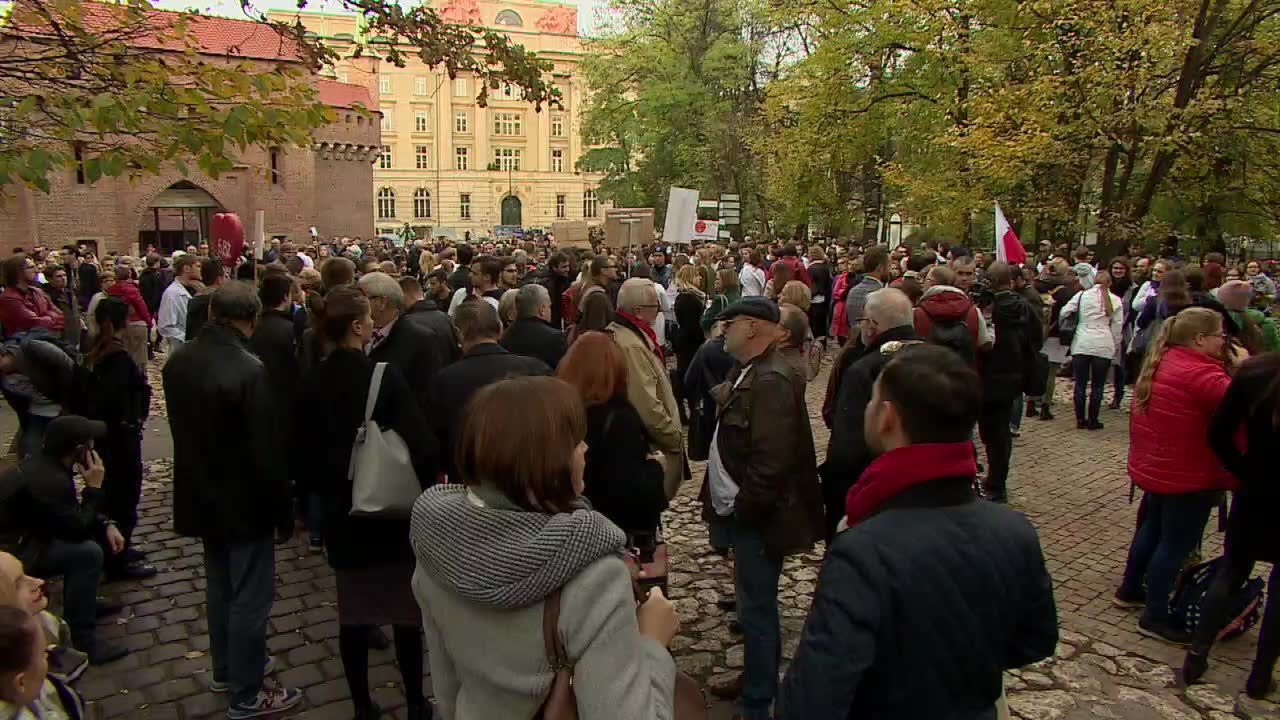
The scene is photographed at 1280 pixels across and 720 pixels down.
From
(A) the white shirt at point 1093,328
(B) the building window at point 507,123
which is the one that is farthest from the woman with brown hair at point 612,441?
(B) the building window at point 507,123

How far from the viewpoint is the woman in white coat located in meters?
9.61

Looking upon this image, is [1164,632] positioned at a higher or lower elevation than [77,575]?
lower

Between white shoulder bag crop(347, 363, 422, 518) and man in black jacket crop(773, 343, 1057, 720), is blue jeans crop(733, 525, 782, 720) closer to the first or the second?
white shoulder bag crop(347, 363, 422, 518)

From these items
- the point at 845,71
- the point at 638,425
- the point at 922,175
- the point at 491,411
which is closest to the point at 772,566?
the point at 638,425

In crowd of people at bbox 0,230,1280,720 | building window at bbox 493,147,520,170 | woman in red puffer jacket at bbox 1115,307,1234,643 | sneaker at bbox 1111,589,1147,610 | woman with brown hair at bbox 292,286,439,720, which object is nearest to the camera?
crowd of people at bbox 0,230,1280,720

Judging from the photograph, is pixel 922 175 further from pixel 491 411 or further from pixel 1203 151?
pixel 491 411

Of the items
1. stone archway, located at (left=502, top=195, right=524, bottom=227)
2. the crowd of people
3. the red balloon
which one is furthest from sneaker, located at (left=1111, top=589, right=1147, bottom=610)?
stone archway, located at (left=502, top=195, right=524, bottom=227)

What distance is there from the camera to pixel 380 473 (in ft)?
11.4

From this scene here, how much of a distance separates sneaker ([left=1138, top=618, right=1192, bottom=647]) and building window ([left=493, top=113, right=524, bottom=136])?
7608 cm

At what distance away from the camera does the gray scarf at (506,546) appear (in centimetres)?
169

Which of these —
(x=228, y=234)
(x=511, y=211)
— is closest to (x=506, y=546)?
(x=228, y=234)

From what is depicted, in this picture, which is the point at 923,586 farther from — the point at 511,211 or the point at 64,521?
the point at 511,211

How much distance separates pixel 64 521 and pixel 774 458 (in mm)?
3549

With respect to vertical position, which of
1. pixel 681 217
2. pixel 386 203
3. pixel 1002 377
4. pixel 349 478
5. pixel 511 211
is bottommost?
pixel 1002 377
